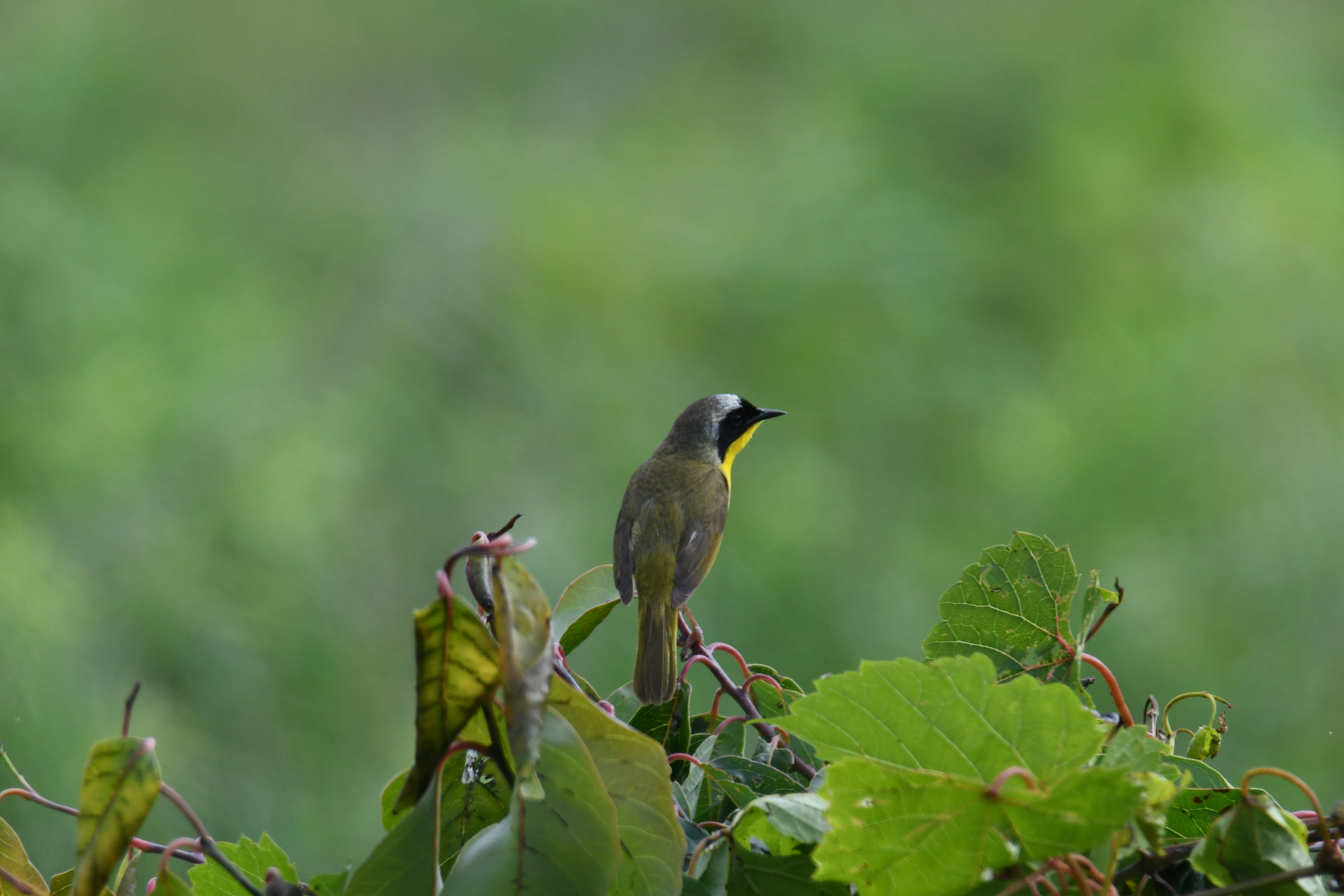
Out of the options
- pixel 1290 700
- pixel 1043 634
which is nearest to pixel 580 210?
pixel 1290 700

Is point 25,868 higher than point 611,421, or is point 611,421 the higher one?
point 611,421

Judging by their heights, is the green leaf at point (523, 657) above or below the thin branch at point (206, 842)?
above

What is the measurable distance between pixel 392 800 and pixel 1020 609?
0.36 m

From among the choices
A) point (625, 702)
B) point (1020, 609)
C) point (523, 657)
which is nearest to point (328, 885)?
point (523, 657)

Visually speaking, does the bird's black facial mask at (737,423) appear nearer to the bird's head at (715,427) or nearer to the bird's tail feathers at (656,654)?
the bird's head at (715,427)

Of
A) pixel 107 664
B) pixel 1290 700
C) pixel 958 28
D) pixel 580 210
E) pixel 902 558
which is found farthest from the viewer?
pixel 958 28

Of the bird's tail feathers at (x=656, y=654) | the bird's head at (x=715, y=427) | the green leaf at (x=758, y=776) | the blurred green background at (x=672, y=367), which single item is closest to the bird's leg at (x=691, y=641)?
the bird's tail feathers at (x=656, y=654)

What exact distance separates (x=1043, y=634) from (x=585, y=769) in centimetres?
30

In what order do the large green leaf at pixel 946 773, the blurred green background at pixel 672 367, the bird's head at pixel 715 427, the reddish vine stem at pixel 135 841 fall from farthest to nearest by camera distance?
the blurred green background at pixel 672 367, the bird's head at pixel 715 427, the reddish vine stem at pixel 135 841, the large green leaf at pixel 946 773

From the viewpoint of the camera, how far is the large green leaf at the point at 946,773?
409 mm

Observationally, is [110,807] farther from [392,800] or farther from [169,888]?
[392,800]

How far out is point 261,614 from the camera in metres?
3.24

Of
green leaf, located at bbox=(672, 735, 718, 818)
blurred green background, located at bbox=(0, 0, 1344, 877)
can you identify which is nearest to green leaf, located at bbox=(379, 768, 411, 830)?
green leaf, located at bbox=(672, 735, 718, 818)

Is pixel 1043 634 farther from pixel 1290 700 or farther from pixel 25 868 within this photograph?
pixel 1290 700
